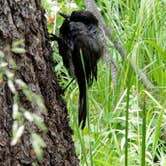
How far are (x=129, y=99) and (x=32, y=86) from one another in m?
1.07

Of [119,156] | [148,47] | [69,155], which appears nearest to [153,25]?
[148,47]

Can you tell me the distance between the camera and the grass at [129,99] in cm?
271

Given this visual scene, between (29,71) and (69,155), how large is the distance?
0.41 metres

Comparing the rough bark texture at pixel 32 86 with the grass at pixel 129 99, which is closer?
the rough bark texture at pixel 32 86

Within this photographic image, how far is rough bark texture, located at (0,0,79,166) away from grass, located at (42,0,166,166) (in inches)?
22.9

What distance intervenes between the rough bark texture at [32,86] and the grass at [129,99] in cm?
58

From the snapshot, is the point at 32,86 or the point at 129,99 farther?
the point at 129,99

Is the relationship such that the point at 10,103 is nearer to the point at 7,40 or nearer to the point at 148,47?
the point at 7,40

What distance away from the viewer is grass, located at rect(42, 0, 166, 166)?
271 cm

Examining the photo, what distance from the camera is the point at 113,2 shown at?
4.20 meters

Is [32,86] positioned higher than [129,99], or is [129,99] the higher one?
[32,86]

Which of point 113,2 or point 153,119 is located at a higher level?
point 113,2

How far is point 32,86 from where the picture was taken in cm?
166

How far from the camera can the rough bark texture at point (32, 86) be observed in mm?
1529
